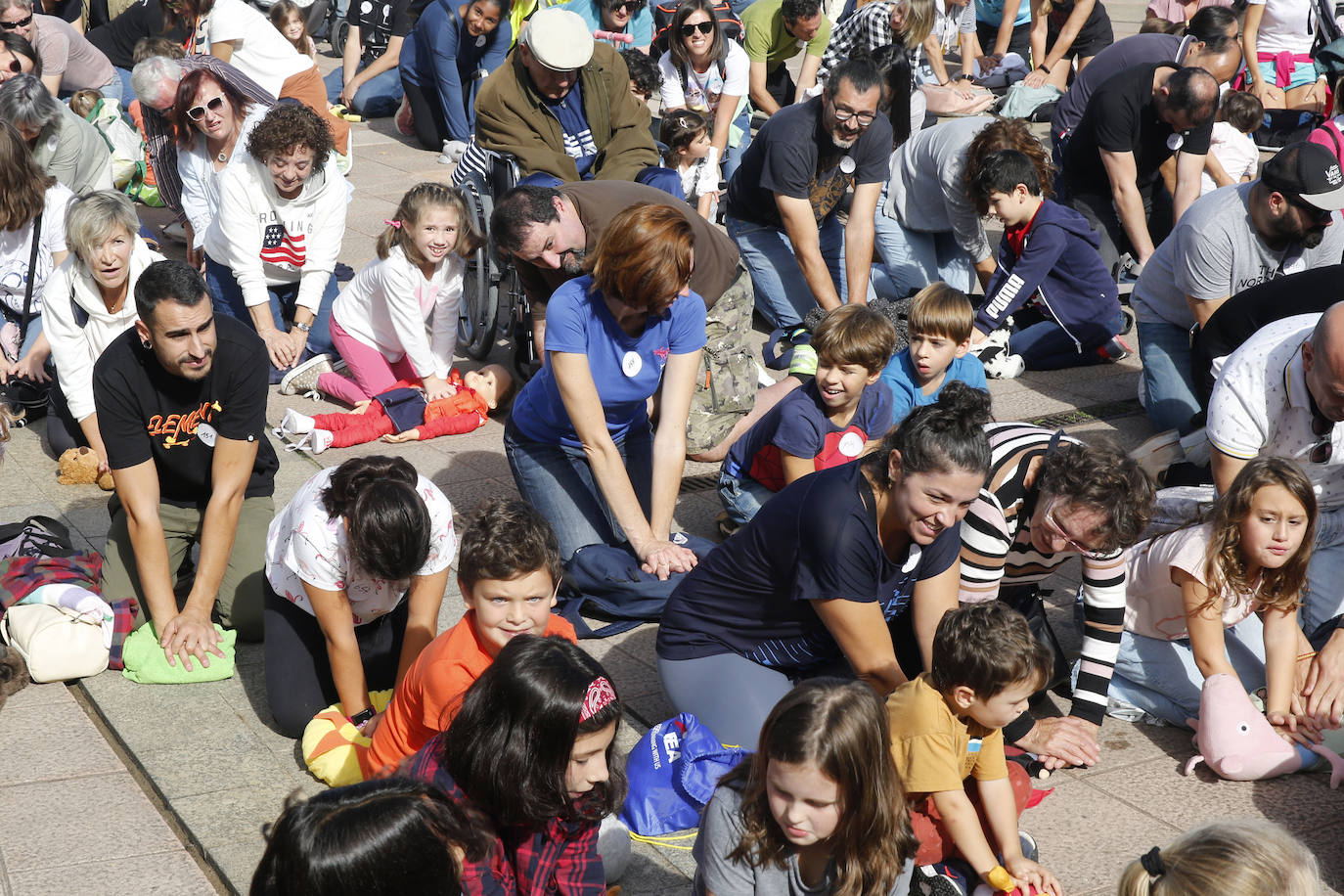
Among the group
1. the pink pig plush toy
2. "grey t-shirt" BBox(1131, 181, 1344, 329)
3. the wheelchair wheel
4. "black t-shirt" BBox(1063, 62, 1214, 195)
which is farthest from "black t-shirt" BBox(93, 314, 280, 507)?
"black t-shirt" BBox(1063, 62, 1214, 195)

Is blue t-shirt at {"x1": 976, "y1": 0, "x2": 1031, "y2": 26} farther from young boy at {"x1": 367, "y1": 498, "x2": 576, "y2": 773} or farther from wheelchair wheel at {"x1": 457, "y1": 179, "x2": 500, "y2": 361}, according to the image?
young boy at {"x1": 367, "y1": 498, "x2": 576, "y2": 773}

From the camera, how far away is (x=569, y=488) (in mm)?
4320

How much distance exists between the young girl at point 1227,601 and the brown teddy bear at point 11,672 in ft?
10.1

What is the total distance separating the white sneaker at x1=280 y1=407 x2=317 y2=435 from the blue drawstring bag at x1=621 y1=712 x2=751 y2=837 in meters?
2.66

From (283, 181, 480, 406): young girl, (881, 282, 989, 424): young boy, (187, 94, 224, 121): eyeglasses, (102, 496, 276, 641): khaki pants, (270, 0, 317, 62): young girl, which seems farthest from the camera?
(270, 0, 317, 62): young girl

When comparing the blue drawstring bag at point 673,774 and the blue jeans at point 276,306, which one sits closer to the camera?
the blue drawstring bag at point 673,774

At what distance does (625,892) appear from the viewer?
9.46 ft

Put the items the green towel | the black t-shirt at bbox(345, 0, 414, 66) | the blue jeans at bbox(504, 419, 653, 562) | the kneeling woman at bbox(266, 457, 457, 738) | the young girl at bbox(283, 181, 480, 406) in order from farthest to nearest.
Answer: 1. the black t-shirt at bbox(345, 0, 414, 66)
2. the young girl at bbox(283, 181, 480, 406)
3. the blue jeans at bbox(504, 419, 653, 562)
4. the green towel
5. the kneeling woman at bbox(266, 457, 457, 738)

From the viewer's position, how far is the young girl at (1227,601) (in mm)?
3307

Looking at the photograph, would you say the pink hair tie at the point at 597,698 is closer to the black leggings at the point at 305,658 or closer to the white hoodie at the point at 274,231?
the black leggings at the point at 305,658

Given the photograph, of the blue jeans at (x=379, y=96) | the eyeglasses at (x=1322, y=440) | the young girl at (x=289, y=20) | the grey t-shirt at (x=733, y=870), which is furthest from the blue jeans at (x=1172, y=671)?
the blue jeans at (x=379, y=96)

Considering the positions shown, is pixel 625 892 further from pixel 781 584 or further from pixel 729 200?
pixel 729 200

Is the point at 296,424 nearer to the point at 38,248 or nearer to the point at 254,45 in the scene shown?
the point at 38,248

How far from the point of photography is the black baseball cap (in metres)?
4.68
